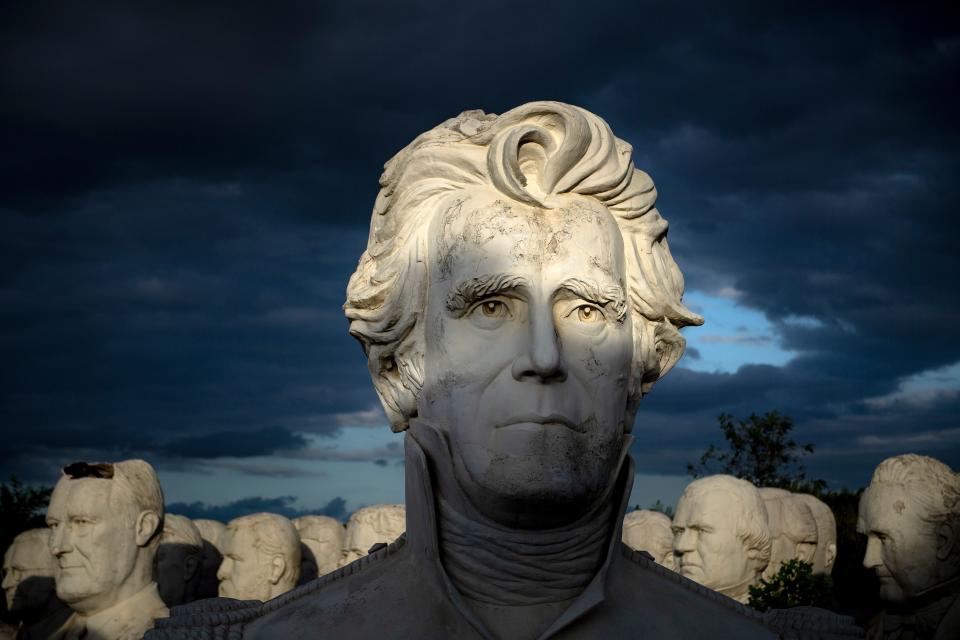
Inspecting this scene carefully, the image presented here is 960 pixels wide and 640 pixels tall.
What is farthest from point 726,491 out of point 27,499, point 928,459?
point 27,499

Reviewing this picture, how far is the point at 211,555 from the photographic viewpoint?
14.8 meters

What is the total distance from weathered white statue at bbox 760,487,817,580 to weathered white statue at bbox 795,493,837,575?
40 centimetres

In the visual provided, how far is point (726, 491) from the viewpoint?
9.96 metres

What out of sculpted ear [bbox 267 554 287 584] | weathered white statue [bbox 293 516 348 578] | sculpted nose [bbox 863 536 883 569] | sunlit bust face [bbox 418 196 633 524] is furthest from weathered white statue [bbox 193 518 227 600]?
sunlit bust face [bbox 418 196 633 524]

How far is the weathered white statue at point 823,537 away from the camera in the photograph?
12.5m

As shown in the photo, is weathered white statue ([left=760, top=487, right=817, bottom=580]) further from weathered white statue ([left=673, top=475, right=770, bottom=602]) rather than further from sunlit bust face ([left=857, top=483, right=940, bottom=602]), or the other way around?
sunlit bust face ([left=857, top=483, right=940, bottom=602])

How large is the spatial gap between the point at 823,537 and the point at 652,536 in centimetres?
213

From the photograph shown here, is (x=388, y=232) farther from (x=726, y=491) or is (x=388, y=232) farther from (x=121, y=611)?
(x=726, y=491)

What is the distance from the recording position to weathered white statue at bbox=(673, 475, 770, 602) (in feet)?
32.2

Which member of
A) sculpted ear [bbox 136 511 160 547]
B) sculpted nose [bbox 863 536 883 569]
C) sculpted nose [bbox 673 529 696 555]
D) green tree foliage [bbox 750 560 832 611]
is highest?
sculpted ear [bbox 136 511 160 547]

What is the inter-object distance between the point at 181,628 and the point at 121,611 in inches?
199

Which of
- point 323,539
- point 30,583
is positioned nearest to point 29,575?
point 30,583

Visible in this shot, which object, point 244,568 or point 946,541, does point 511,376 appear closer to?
point 946,541

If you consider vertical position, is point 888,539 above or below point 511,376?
below
